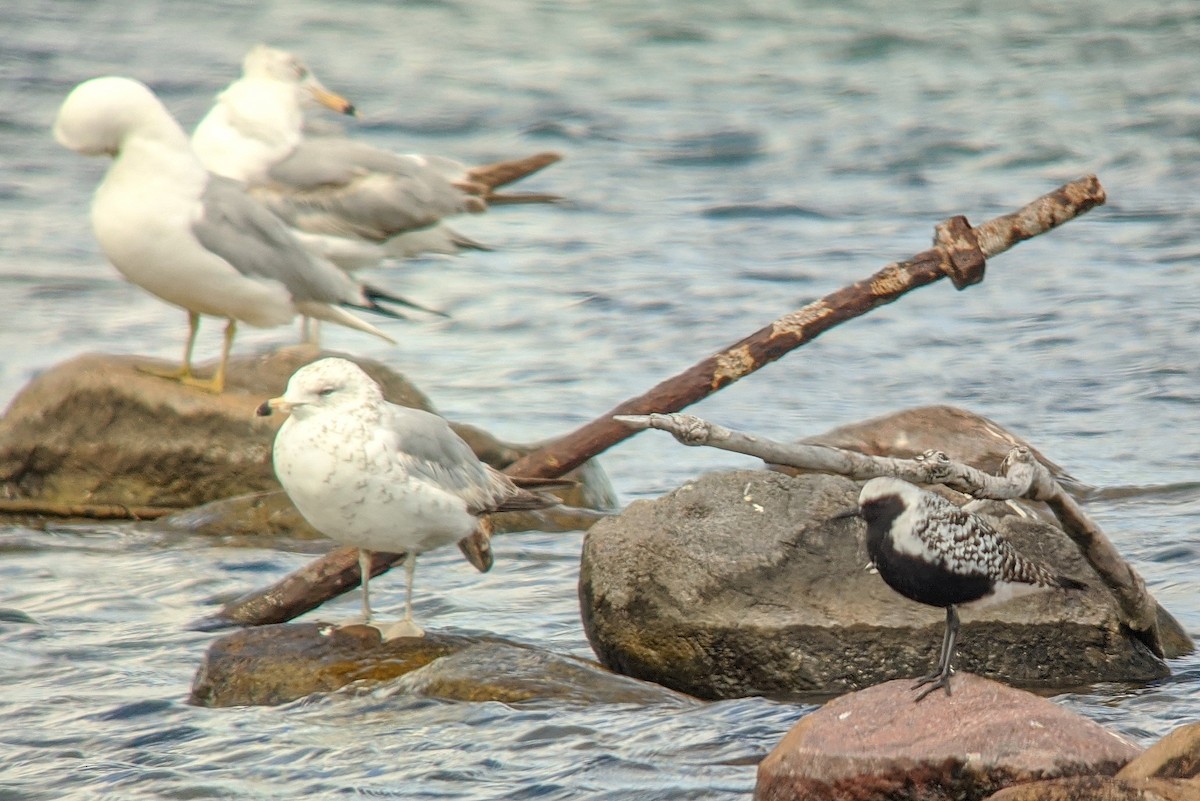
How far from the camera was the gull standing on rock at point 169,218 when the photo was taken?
8078 mm

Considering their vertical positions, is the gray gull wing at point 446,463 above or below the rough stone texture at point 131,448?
above

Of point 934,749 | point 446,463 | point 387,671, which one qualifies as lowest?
point 387,671

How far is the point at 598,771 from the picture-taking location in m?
5.12

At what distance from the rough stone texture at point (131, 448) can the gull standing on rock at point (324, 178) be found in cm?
188

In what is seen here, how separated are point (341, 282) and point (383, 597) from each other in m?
2.48

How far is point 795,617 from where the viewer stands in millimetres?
5781

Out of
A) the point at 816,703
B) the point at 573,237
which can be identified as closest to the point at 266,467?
the point at 816,703

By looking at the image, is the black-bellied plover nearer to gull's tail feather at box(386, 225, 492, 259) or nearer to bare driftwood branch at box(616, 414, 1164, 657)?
bare driftwood branch at box(616, 414, 1164, 657)

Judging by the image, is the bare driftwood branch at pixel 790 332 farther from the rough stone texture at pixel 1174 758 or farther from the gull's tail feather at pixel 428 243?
the gull's tail feather at pixel 428 243

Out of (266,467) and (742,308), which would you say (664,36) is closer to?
(742,308)

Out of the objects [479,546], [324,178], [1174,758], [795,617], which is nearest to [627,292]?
[324,178]

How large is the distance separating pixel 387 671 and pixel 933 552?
1.91 m

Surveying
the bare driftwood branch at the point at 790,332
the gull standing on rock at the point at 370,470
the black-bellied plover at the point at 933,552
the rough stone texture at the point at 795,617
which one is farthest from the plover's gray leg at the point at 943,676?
the gull standing on rock at the point at 370,470

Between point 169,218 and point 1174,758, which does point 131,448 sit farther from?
point 1174,758
